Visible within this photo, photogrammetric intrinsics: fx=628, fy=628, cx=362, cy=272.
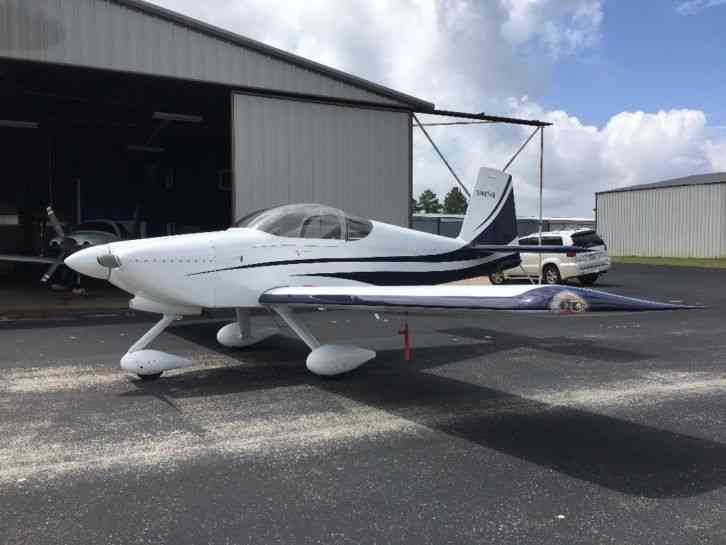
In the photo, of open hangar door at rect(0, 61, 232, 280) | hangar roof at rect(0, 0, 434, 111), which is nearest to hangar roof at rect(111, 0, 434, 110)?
hangar roof at rect(0, 0, 434, 111)

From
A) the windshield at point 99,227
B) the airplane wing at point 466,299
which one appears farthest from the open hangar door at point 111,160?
the airplane wing at point 466,299

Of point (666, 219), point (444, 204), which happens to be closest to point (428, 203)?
point (444, 204)

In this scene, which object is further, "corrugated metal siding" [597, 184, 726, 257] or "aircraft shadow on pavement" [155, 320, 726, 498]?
"corrugated metal siding" [597, 184, 726, 257]

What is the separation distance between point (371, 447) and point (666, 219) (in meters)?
41.9

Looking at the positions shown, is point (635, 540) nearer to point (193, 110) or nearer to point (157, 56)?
point (157, 56)

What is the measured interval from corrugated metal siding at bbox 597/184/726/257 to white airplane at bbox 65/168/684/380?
114ft

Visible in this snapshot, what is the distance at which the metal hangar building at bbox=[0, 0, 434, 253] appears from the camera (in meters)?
12.9

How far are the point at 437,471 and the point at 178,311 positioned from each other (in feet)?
12.8

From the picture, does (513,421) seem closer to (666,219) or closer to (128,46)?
(128,46)

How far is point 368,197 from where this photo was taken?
16.2 meters

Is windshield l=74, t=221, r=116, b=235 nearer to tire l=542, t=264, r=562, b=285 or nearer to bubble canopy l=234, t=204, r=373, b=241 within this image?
bubble canopy l=234, t=204, r=373, b=241

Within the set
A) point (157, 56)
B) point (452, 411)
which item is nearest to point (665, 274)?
point (157, 56)

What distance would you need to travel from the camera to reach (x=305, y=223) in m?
7.73

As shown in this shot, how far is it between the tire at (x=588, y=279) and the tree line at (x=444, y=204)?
3986 inches
